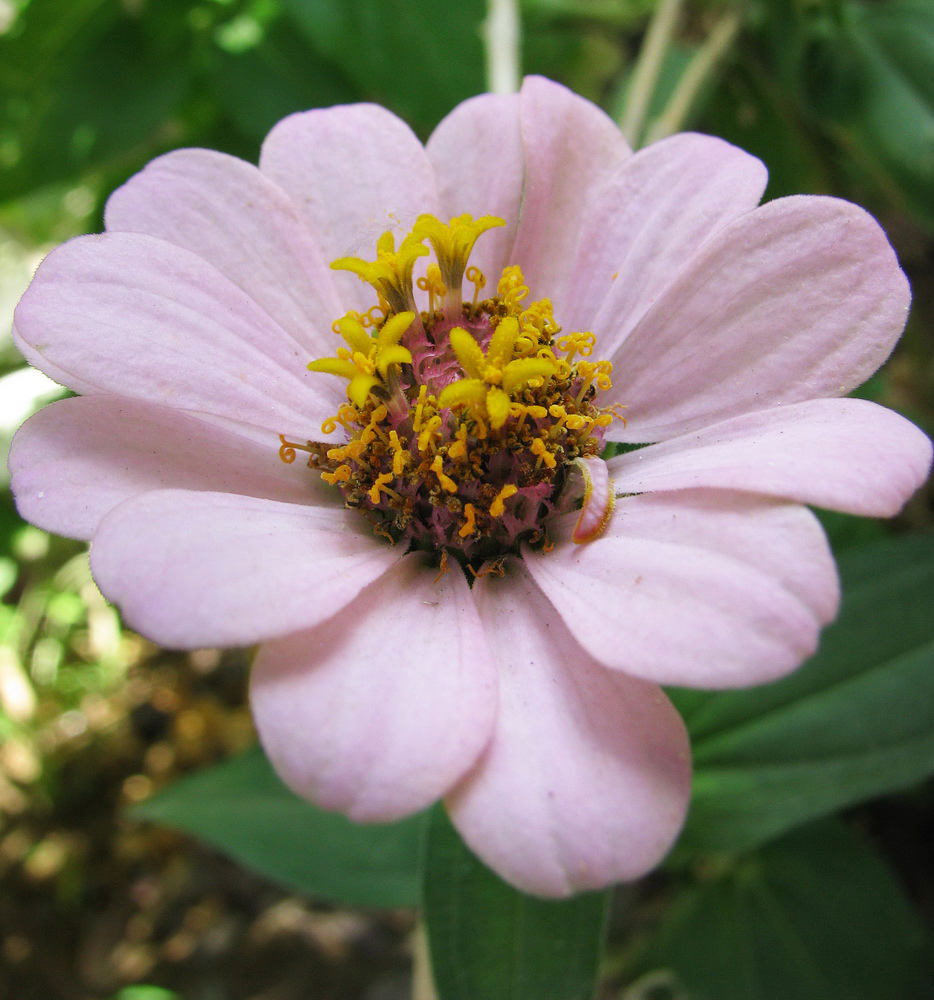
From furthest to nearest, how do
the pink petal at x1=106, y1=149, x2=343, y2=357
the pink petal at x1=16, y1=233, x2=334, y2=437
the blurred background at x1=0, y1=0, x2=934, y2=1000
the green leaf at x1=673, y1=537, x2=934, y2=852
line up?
the blurred background at x1=0, y1=0, x2=934, y2=1000 < the green leaf at x1=673, y1=537, x2=934, y2=852 < the pink petal at x1=106, y1=149, x2=343, y2=357 < the pink petal at x1=16, y1=233, x2=334, y2=437

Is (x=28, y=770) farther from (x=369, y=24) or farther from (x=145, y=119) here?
(x=369, y=24)

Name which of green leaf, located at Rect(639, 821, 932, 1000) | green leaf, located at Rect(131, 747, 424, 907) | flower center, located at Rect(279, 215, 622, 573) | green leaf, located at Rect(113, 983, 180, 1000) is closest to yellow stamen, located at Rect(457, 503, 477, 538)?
flower center, located at Rect(279, 215, 622, 573)

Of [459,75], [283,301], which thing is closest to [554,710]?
[283,301]

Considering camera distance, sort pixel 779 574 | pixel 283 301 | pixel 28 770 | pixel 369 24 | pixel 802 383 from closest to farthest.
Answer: pixel 779 574 < pixel 802 383 < pixel 283 301 < pixel 369 24 < pixel 28 770

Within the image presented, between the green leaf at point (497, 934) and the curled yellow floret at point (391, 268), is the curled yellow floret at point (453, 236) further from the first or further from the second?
the green leaf at point (497, 934)

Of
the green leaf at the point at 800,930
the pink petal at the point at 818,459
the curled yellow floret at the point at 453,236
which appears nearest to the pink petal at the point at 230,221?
the curled yellow floret at the point at 453,236

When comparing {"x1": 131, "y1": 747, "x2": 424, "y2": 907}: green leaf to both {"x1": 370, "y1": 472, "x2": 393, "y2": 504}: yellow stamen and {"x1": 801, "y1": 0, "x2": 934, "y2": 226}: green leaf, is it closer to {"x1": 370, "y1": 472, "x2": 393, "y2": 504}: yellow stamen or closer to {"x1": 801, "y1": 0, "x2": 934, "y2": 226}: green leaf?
{"x1": 370, "y1": 472, "x2": 393, "y2": 504}: yellow stamen
